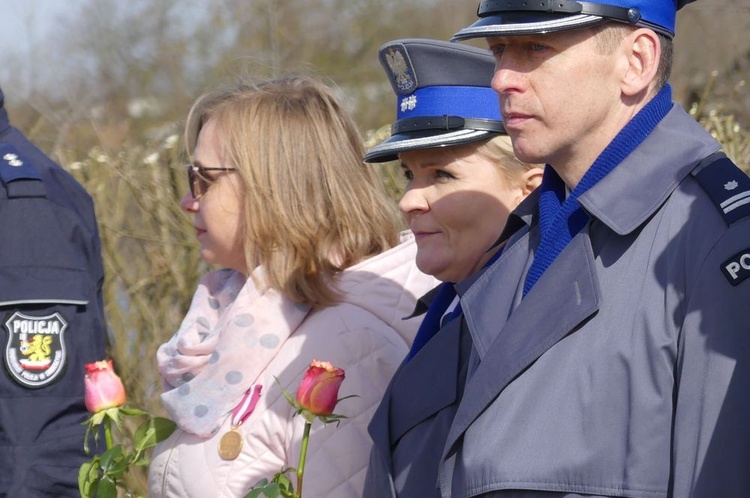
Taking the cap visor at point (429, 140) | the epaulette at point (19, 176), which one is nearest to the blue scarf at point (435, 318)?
the cap visor at point (429, 140)

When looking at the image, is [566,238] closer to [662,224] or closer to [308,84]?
[662,224]

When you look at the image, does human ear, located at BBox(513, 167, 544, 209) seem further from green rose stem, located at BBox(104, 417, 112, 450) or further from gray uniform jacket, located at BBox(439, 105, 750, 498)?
green rose stem, located at BBox(104, 417, 112, 450)

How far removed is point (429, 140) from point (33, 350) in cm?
127

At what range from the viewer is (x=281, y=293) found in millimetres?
2875

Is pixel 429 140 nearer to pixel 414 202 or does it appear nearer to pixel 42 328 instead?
pixel 414 202

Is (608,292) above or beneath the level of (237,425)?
above

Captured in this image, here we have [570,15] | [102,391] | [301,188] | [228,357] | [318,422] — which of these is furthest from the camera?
[301,188]

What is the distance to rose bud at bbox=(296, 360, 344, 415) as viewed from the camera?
1996mm

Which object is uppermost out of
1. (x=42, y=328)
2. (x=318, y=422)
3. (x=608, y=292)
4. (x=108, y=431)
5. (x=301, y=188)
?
(x=301, y=188)

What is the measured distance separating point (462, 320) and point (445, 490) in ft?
1.40

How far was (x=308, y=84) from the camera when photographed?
3105 mm

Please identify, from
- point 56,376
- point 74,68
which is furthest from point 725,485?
point 74,68

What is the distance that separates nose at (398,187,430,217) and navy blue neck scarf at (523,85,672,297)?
0.51 m

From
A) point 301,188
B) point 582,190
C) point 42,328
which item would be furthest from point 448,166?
point 42,328
